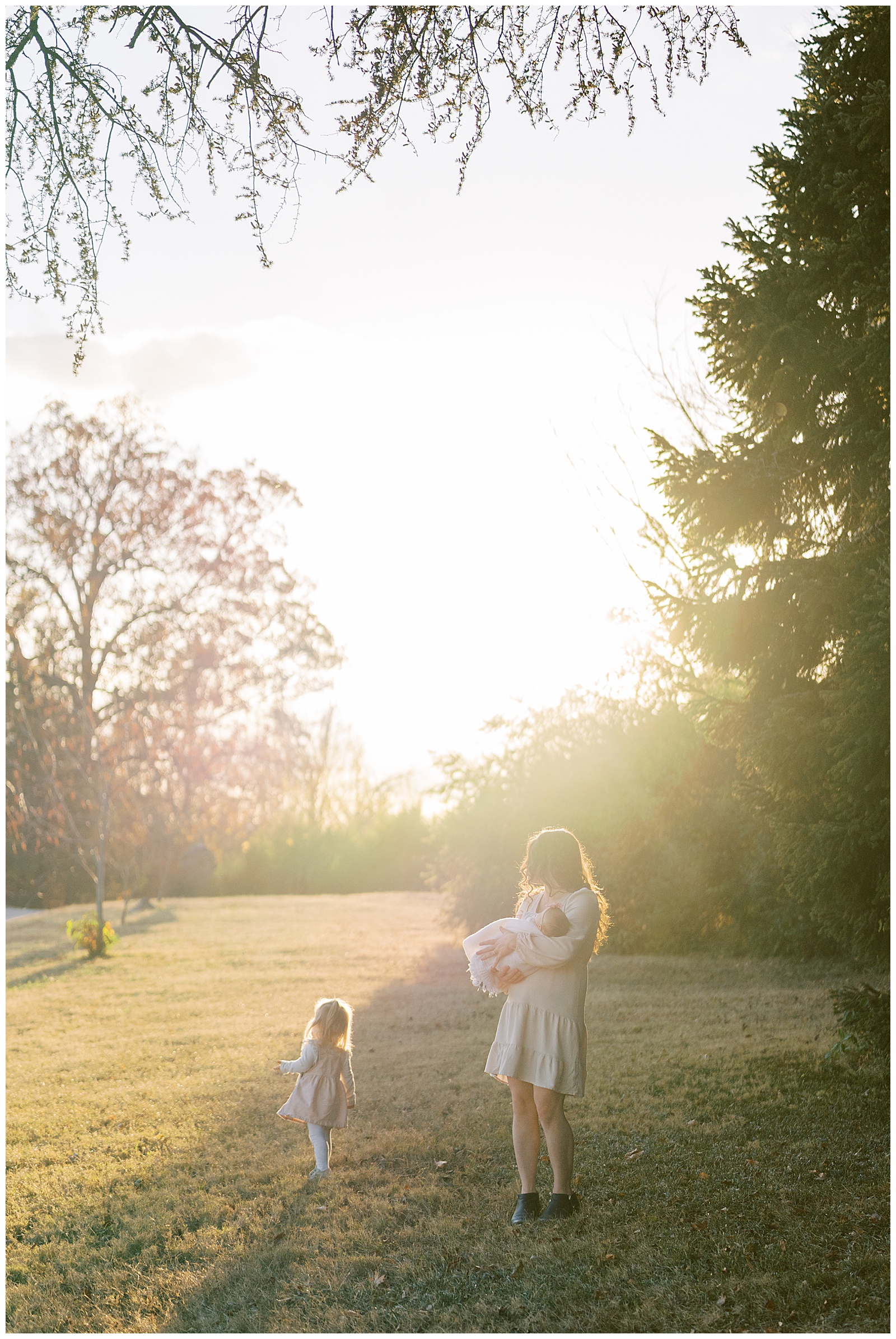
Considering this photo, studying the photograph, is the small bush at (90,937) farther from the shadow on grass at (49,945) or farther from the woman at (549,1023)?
the woman at (549,1023)

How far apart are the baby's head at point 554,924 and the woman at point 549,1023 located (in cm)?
2

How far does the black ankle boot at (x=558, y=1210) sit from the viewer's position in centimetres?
417

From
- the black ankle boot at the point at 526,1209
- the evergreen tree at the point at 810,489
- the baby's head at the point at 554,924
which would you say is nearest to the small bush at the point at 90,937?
the evergreen tree at the point at 810,489

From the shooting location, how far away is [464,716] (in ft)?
53.6

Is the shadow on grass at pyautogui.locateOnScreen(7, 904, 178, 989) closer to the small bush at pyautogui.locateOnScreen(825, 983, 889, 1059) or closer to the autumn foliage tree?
the autumn foliage tree

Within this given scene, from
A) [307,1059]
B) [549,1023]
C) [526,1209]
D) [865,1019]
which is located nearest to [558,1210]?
[526,1209]

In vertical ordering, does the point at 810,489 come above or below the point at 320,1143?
above

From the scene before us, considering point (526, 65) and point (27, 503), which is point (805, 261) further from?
point (27, 503)

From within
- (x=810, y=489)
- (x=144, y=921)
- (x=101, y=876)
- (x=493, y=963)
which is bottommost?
(x=144, y=921)

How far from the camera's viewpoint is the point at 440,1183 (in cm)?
484

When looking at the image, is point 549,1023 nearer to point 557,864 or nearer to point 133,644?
point 557,864

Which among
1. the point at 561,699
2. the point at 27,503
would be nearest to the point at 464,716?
the point at 561,699

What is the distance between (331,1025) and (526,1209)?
1.45 meters

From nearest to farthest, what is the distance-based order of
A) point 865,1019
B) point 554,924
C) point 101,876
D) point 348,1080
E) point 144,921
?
point 554,924
point 348,1080
point 865,1019
point 101,876
point 144,921
